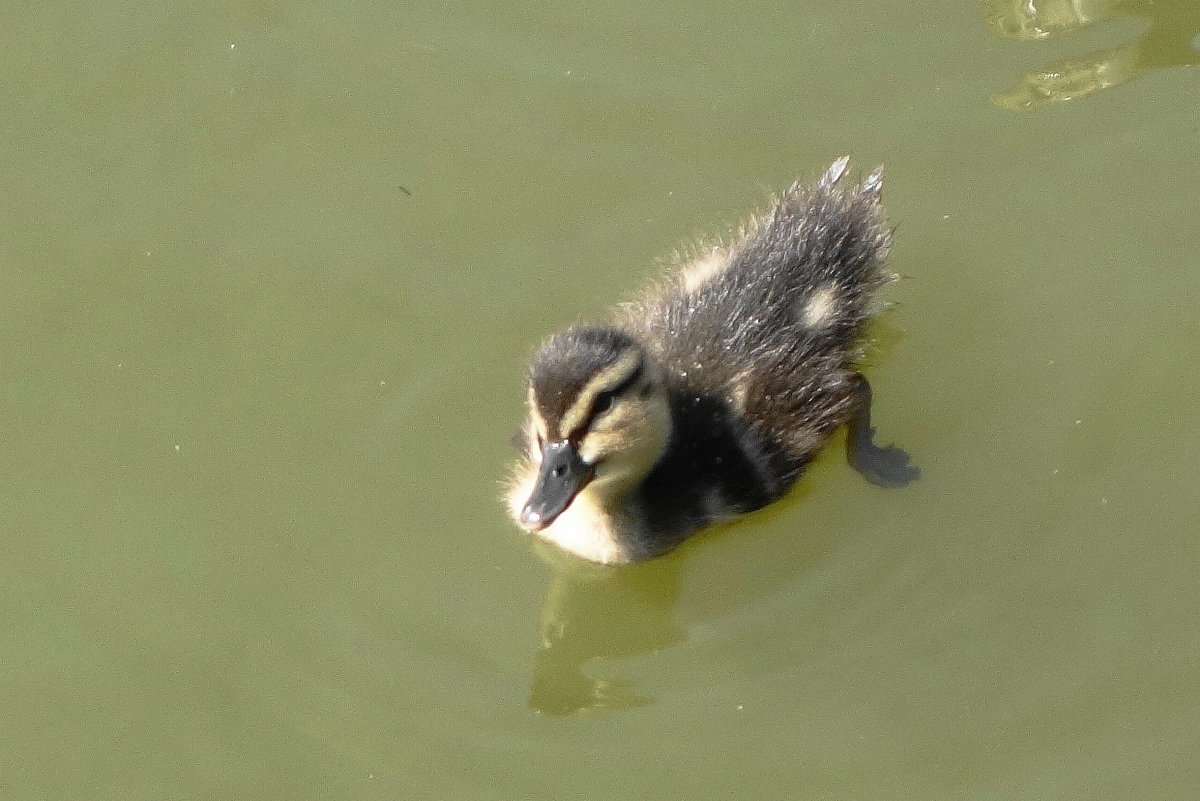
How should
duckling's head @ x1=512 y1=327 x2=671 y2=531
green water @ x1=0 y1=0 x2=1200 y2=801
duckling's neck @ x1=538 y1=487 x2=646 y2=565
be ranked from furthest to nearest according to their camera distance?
duckling's neck @ x1=538 y1=487 x2=646 y2=565
green water @ x1=0 y1=0 x2=1200 y2=801
duckling's head @ x1=512 y1=327 x2=671 y2=531

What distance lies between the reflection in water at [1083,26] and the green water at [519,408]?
0.05 ft

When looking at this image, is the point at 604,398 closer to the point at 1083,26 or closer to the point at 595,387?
the point at 595,387

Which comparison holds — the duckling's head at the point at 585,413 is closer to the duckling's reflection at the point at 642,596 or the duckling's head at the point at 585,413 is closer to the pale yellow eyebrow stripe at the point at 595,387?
the pale yellow eyebrow stripe at the point at 595,387

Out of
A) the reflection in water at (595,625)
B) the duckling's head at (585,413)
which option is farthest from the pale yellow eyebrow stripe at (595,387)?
the reflection in water at (595,625)

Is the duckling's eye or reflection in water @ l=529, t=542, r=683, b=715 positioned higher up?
the duckling's eye

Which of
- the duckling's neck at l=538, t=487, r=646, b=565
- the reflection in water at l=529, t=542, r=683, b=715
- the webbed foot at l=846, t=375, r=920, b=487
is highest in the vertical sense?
the duckling's neck at l=538, t=487, r=646, b=565

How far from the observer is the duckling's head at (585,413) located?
4.14 metres

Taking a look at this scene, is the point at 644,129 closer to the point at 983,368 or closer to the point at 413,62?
the point at 413,62

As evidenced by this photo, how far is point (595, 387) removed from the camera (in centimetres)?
415

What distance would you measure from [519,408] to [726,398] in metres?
0.64

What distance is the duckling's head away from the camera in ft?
13.6

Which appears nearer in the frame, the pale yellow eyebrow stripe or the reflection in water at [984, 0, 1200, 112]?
the pale yellow eyebrow stripe

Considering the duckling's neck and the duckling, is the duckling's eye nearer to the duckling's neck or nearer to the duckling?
the duckling

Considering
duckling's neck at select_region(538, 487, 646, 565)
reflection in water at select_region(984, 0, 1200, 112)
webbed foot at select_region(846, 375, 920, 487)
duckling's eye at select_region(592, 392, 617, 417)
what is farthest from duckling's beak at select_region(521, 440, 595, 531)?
reflection in water at select_region(984, 0, 1200, 112)
